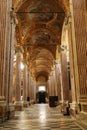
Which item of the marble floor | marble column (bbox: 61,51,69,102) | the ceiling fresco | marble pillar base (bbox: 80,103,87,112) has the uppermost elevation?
the ceiling fresco

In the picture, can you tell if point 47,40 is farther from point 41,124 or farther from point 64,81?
point 41,124

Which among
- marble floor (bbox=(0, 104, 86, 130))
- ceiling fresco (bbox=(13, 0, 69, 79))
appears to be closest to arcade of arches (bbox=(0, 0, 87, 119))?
ceiling fresco (bbox=(13, 0, 69, 79))

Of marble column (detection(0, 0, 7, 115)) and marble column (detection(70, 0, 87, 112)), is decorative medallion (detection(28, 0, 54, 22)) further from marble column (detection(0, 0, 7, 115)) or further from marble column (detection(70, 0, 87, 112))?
marble column (detection(0, 0, 7, 115))

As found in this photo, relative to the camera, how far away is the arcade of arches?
7961 mm

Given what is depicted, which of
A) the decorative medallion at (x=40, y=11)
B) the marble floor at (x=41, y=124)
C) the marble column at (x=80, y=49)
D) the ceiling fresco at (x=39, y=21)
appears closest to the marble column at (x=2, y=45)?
the marble floor at (x=41, y=124)

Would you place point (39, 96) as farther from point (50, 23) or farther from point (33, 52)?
point (50, 23)

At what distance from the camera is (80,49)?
320 inches

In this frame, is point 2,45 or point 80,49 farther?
point 80,49

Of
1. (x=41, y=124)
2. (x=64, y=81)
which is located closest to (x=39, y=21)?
(x=64, y=81)

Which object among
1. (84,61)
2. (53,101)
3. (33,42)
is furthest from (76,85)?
(33,42)

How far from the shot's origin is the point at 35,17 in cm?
1625

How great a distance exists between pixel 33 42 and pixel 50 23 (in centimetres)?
483

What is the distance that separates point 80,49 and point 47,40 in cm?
1279

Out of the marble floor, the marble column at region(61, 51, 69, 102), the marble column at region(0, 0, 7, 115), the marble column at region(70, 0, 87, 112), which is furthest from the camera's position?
the marble column at region(61, 51, 69, 102)
